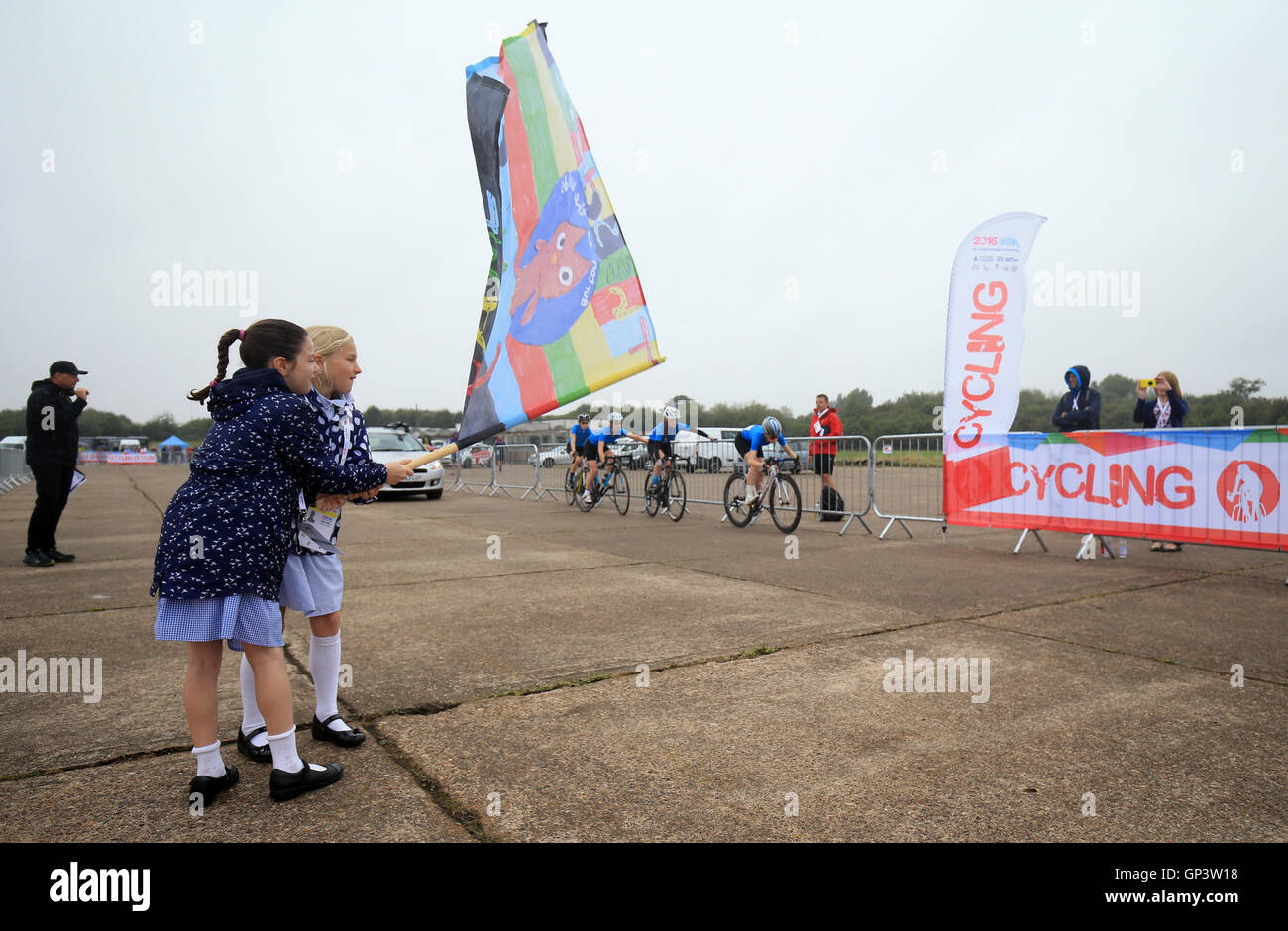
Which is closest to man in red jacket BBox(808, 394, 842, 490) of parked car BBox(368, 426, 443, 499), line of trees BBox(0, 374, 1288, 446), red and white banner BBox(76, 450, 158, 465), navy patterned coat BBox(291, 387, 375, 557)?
line of trees BBox(0, 374, 1288, 446)

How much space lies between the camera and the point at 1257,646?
4625 mm

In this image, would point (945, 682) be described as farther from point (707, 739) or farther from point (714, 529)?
point (714, 529)

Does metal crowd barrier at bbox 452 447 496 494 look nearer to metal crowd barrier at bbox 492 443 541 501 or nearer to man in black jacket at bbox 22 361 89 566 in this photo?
metal crowd barrier at bbox 492 443 541 501

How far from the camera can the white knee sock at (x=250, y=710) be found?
9.73ft

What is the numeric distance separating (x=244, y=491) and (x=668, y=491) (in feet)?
35.1

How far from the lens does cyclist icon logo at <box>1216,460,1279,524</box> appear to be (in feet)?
23.0

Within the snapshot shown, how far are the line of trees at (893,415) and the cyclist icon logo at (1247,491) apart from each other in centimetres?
44

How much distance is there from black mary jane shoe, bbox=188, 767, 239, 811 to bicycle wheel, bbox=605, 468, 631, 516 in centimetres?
1147

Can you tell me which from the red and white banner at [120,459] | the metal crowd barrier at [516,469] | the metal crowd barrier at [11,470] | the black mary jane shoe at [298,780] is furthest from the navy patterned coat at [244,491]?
the red and white banner at [120,459]

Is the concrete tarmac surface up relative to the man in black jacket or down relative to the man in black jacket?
down

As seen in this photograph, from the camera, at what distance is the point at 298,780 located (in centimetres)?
265

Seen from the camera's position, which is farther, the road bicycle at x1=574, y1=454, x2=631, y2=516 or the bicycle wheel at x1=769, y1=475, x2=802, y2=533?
the road bicycle at x1=574, y1=454, x2=631, y2=516

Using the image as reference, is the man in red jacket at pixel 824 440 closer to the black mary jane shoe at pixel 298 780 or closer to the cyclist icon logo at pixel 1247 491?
the cyclist icon logo at pixel 1247 491

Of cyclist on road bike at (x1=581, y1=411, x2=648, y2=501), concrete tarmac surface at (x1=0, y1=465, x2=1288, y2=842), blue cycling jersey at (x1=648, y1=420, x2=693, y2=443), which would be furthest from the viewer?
cyclist on road bike at (x1=581, y1=411, x2=648, y2=501)
